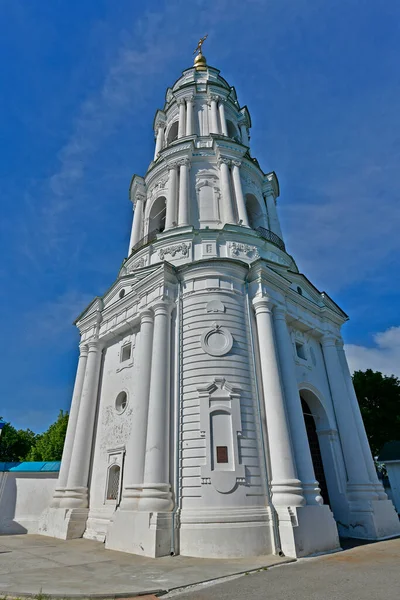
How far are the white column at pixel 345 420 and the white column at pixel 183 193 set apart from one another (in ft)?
32.5

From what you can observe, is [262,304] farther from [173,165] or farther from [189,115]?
[189,115]

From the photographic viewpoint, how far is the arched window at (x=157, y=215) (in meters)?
23.3

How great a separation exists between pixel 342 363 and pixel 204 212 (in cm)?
1132

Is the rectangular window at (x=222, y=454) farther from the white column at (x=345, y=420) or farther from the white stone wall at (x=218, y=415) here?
the white column at (x=345, y=420)

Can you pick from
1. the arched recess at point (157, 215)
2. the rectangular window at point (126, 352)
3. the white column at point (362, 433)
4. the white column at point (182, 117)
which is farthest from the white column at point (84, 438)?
the white column at point (182, 117)

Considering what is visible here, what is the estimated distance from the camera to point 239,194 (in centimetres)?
2086

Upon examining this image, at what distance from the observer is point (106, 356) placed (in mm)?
19344

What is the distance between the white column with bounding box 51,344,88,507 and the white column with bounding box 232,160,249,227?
11.1 metres

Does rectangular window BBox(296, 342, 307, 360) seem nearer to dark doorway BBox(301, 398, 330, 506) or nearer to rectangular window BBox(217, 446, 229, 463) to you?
dark doorway BBox(301, 398, 330, 506)

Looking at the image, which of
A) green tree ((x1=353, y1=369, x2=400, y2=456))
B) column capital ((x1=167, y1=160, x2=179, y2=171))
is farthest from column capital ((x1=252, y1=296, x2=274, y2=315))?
green tree ((x1=353, y1=369, x2=400, y2=456))

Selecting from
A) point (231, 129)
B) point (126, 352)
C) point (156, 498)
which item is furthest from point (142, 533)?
point (231, 129)

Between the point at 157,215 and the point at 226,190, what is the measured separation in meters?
5.30

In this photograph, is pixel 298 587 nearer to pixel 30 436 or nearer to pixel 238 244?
pixel 238 244

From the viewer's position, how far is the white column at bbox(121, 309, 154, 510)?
12867mm
